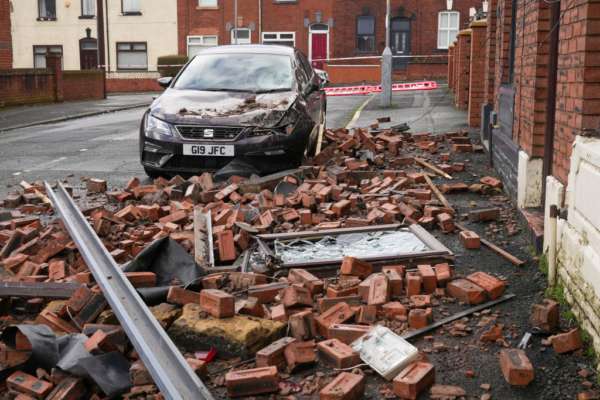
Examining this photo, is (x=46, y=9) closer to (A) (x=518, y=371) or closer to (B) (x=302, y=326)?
(B) (x=302, y=326)

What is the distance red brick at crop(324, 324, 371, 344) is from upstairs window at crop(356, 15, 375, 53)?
43886 millimetres

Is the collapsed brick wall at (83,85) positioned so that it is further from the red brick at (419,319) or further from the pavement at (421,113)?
the red brick at (419,319)

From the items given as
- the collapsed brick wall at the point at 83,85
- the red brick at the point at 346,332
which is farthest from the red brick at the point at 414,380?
the collapsed brick wall at the point at 83,85

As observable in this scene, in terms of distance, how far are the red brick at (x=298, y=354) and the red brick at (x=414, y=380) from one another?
0.50 m

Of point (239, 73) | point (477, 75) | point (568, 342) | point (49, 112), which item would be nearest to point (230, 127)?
point (239, 73)

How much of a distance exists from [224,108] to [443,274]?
Result: 511cm

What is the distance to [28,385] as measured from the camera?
3.69 m

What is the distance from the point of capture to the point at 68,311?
447 cm

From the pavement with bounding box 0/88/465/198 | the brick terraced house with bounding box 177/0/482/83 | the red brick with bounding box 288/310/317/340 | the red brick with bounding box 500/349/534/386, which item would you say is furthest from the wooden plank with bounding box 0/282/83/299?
the brick terraced house with bounding box 177/0/482/83

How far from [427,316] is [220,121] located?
5.39 meters

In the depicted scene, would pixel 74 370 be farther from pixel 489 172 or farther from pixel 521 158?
pixel 489 172

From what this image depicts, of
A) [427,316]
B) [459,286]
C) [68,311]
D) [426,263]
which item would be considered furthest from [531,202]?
[68,311]

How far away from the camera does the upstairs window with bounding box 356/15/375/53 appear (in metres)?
46.6

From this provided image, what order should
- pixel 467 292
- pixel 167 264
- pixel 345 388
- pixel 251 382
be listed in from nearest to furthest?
pixel 345 388
pixel 251 382
pixel 467 292
pixel 167 264
